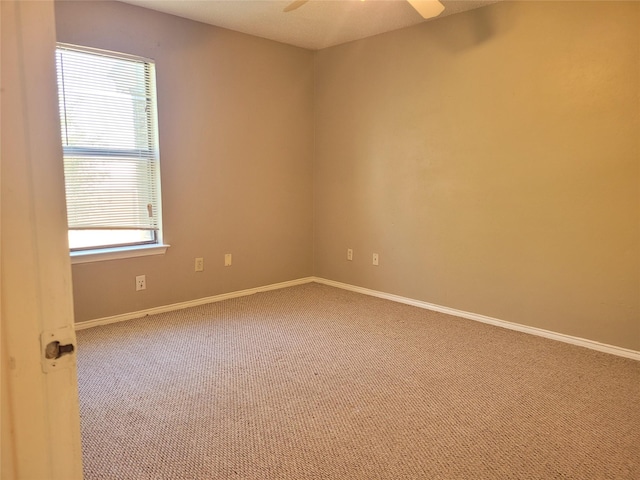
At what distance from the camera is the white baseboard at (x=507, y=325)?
2.79 m

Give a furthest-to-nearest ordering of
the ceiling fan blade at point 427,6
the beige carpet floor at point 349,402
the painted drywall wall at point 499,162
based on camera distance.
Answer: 1. the painted drywall wall at point 499,162
2. the ceiling fan blade at point 427,6
3. the beige carpet floor at point 349,402

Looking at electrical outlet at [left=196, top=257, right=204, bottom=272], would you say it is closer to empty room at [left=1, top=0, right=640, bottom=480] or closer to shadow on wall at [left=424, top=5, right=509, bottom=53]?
empty room at [left=1, top=0, right=640, bottom=480]

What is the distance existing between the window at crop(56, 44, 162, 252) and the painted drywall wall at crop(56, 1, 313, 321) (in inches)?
4.1

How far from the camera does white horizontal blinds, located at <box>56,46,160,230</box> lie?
2.99 meters

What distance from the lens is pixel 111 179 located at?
3229 mm

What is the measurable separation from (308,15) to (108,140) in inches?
70.9

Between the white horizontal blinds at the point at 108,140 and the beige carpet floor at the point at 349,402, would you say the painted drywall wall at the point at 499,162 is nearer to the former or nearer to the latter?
the beige carpet floor at the point at 349,402

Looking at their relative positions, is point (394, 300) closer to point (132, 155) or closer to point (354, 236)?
point (354, 236)

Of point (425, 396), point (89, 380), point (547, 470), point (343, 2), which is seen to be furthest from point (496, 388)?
point (343, 2)

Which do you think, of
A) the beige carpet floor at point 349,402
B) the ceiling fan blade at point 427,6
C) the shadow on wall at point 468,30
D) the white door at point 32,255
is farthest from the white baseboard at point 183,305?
the white door at point 32,255

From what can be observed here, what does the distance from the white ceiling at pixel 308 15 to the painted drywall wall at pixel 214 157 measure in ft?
0.57

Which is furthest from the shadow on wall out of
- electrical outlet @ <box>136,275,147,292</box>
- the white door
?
the white door

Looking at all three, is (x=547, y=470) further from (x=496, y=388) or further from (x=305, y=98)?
(x=305, y=98)

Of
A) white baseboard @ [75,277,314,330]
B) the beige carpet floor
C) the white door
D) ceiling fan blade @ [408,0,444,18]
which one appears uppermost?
ceiling fan blade @ [408,0,444,18]
